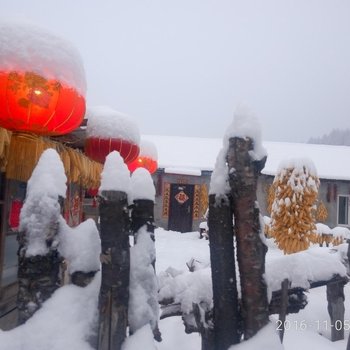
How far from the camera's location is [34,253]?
1.53 m

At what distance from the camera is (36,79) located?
257 cm

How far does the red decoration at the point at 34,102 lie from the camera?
8.46 feet

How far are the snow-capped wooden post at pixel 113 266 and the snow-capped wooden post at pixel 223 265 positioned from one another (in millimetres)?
444

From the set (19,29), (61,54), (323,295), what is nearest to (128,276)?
(61,54)

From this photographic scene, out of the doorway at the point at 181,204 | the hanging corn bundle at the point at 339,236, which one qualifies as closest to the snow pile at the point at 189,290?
the hanging corn bundle at the point at 339,236

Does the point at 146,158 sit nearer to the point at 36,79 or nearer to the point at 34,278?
the point at 36,79

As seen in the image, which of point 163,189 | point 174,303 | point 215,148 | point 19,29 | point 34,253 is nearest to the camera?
point 34,253

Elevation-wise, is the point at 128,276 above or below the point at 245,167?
below

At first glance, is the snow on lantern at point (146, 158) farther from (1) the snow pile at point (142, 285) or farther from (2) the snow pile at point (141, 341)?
(2) the snow pile at point (141, 341)

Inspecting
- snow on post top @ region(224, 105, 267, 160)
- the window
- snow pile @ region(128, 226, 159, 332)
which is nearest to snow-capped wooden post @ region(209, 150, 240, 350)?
snow on post top @ region(224, 105, 267, 160)

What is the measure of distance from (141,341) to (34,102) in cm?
203

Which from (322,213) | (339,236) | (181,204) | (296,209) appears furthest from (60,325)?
(322,213)

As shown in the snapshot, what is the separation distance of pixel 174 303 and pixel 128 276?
52.5 inches

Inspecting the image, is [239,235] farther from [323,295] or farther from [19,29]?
[323,295]
